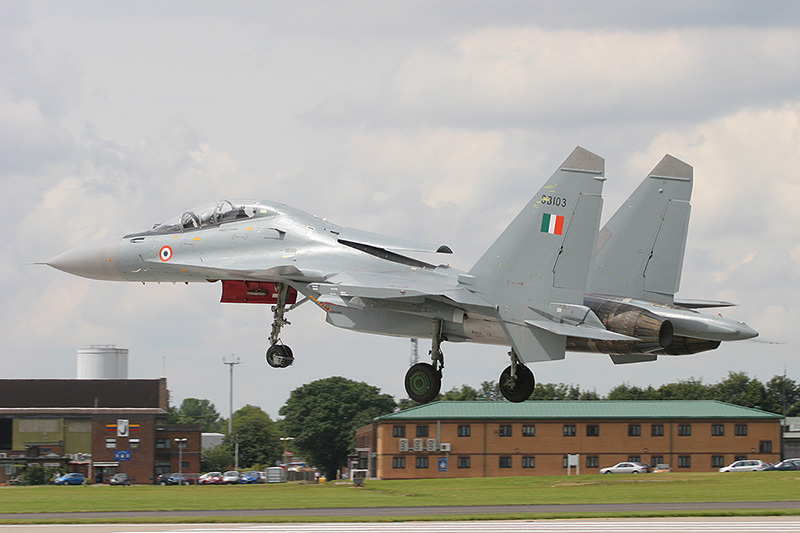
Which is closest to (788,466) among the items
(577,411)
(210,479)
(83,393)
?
(577,411)

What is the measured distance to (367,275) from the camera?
1016 inches

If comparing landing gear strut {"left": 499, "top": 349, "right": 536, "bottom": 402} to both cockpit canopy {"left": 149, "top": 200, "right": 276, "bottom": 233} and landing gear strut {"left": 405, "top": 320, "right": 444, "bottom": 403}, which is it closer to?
landing gear strut {"left": 405, "top": 320, "right": 444, "bottom": 403}

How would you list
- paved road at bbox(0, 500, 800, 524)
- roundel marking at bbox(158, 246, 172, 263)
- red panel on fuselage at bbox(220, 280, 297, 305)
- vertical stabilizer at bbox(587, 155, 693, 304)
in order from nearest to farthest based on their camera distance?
roundel marking at bbox(158, 246, 172, 263)
red panel on fuselage at bbox(220, 280, 297, 305)
vertical stabilizer at bbox(587, 155, 693, 304)
paved road at bbox(0, 500, 800, 524)

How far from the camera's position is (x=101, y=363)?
4200 inches

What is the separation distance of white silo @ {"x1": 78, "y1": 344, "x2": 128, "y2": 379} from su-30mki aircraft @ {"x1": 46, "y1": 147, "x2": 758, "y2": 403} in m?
80.4

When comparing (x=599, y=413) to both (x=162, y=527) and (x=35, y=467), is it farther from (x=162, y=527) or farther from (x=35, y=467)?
(x=162, y=527)

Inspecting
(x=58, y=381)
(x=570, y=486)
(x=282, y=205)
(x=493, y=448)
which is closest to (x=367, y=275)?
(x=282, y=205)

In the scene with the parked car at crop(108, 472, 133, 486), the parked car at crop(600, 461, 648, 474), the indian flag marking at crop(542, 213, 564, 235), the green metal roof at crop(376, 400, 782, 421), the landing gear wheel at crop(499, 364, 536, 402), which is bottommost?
the parked car at crop(108, 472, 133, 486)

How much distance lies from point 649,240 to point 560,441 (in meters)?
50.4

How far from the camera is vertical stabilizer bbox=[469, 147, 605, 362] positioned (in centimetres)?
2470

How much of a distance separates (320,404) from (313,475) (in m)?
14.2

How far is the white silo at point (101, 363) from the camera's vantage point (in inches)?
4186

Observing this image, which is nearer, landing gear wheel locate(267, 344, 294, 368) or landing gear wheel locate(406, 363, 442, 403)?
landing gear wheel locate(406, 363, 442, 403)

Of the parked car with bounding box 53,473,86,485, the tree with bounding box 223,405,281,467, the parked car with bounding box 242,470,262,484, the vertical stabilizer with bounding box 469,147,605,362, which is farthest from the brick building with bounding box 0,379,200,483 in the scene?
the vertical stabilizer with bounding box 469,147,605,362
